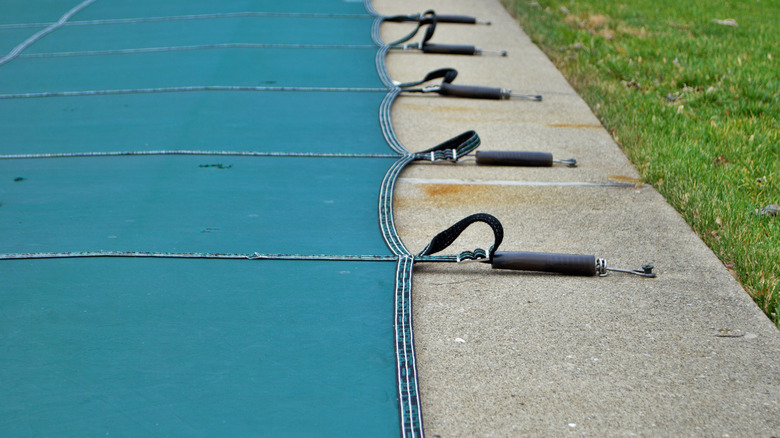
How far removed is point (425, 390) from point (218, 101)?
3.18 meters

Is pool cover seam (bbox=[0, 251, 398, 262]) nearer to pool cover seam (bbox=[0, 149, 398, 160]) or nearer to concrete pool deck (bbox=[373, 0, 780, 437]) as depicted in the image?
concrete pool deck (bbox=[373, 0, 780, 437])

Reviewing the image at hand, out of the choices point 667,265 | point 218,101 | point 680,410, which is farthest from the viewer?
point 218,101

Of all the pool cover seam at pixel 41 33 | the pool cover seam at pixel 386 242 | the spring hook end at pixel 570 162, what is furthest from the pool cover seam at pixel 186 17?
the spring hook end at pixel 570 162

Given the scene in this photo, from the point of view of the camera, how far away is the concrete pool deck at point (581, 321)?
2.08 m

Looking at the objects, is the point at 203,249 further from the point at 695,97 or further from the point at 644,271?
the point at 695,97

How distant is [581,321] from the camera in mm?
2533

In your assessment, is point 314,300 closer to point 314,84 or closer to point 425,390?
point 425,390

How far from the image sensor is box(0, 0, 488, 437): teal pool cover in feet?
6.88

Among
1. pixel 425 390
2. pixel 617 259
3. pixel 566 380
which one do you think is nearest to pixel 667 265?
pixel 617 259

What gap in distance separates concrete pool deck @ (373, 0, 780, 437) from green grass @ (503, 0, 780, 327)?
0.43ft

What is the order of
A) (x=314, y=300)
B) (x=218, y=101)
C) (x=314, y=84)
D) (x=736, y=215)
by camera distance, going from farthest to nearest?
(x=314, y=84) < (x=218, y=101) < (x=736, y=215) < (x=314, y=300)

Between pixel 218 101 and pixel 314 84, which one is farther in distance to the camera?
pixel 314 84

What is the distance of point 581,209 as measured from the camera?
3.45 metres

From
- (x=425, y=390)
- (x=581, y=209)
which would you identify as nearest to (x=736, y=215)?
(x=581, y=209)
